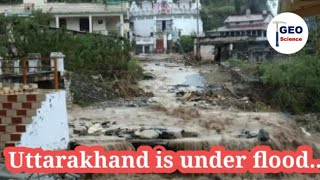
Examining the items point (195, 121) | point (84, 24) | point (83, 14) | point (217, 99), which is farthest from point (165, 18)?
point (195, 121)

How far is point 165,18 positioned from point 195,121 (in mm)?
36884

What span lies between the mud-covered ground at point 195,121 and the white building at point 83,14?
14.3m

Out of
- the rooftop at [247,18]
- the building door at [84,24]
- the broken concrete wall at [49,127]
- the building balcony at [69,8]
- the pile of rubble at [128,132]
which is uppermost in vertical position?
the building balcony at [69,8]

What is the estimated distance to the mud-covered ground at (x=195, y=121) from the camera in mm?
12977

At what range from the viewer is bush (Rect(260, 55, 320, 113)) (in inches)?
829

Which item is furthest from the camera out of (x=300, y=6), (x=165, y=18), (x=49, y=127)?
(x=165, y=18)

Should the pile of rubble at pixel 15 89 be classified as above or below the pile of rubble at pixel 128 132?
above

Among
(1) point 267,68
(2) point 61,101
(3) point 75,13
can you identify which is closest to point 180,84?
(1) point 267,68

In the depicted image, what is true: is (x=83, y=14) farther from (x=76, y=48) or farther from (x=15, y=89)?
(x=15, y=89)

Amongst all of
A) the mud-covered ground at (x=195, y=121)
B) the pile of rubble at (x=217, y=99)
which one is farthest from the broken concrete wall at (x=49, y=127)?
the pile of rubble at (x=217, y=99)

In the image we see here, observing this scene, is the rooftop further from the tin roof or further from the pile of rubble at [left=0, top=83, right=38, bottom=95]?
the tin roof

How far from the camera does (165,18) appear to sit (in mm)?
52406

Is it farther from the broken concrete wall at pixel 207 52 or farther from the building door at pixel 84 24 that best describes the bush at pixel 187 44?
the building door at pixel 84 24

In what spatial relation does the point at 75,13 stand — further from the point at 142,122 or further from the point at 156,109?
the point at 142,122
